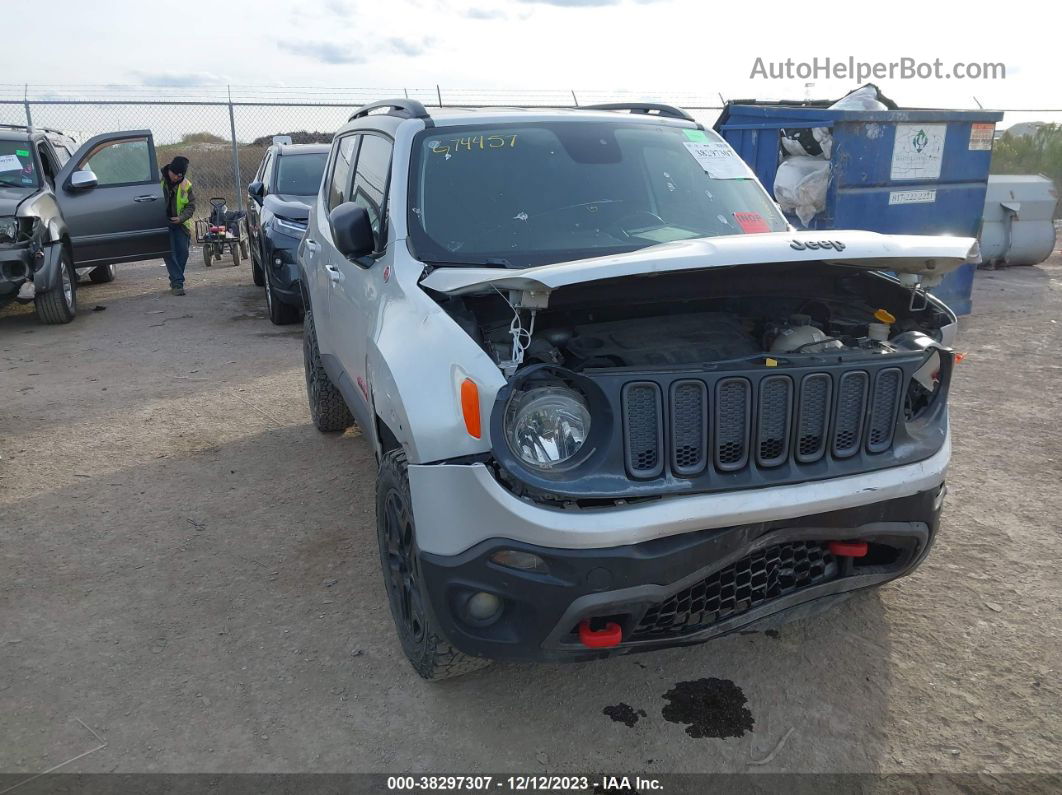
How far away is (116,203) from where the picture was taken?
33.1 feet

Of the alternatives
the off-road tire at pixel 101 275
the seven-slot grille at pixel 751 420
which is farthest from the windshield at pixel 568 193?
the off-road tire at pixel 101 275

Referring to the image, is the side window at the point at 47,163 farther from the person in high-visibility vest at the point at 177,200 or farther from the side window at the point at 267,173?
the side window at the point at 267,173

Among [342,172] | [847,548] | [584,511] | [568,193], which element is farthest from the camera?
[342,172]

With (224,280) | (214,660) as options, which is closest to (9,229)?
(224,280)

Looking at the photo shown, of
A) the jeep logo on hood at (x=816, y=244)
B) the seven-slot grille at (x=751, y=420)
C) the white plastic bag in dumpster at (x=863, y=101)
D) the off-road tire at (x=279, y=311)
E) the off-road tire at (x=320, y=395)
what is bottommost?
the off-road tire at (x=279, y=311)

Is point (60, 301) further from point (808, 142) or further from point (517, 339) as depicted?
point (517, 339)

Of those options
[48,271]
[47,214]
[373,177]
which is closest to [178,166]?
[47,214]

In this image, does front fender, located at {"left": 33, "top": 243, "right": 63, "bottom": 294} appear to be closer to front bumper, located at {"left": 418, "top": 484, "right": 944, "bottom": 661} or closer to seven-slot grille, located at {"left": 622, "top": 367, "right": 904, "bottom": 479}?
front bumper, located at {"left": 418, "top": 484, "right": 944, "bottom": 661}

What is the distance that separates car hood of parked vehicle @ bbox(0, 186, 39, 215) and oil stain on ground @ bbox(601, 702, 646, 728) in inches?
324

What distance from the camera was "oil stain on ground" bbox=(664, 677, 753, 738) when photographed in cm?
284

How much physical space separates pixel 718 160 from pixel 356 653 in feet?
8.82

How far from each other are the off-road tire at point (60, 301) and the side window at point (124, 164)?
124cm

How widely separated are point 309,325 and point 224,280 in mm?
7840

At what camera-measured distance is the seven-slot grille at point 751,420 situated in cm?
253
